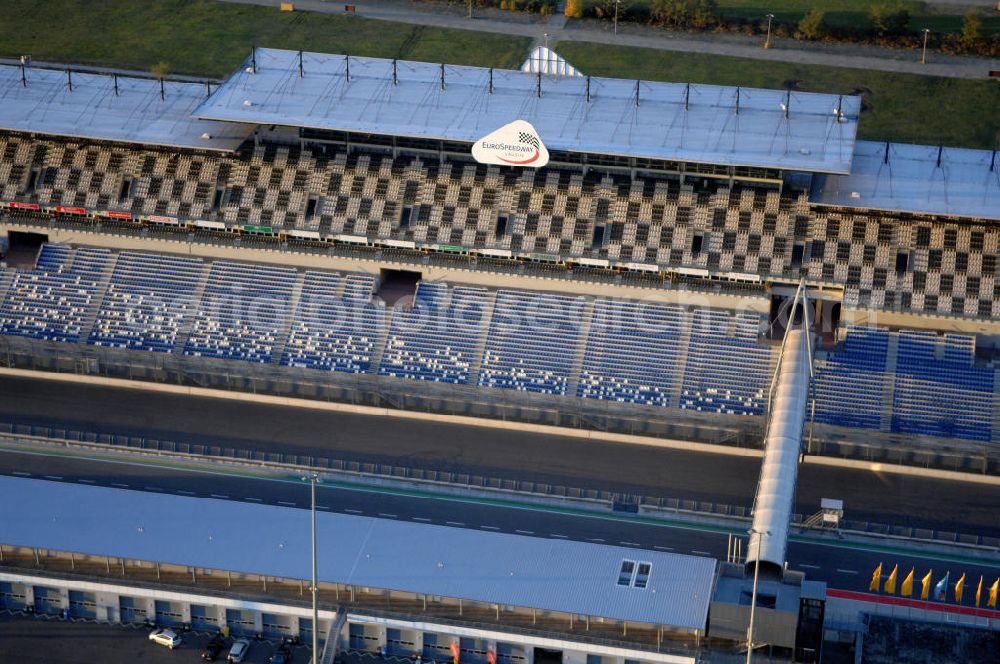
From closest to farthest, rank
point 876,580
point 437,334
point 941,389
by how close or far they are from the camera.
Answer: point 876,580 → point 941,389 → point 437,334

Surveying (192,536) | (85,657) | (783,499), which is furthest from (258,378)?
(783,499)

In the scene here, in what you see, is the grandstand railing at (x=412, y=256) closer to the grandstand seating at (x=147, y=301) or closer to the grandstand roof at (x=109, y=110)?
the grandstand seating at (x=147, y=301)

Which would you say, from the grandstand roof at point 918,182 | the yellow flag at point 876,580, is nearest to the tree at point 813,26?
the grandstand roof at point 918,182

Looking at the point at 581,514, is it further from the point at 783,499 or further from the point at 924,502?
the point at 924,502

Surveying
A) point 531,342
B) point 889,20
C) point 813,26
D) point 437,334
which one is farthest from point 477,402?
point 889,20

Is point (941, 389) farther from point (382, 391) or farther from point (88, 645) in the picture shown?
point (88, 645)

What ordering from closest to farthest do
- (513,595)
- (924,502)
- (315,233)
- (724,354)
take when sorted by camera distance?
(513,595) < (924,502) < (724,354) < (315,233)
